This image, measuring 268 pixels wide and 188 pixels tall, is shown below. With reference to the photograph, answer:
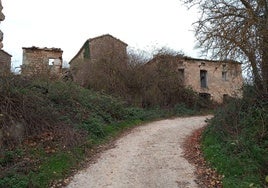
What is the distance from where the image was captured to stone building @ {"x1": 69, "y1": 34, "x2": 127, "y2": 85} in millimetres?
24125

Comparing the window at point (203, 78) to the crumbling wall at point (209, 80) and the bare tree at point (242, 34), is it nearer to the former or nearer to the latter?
the crumbling wall at point (209, 80)

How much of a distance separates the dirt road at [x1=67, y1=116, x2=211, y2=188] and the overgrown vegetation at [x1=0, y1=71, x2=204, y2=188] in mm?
751

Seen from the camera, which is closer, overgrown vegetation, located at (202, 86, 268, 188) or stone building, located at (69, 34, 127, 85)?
overgrown vegetation, located at (202, 86, 268, 188)

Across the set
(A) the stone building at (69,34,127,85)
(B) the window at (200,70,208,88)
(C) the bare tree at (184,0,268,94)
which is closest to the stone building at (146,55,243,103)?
(B) the window at (200,70,208,88)

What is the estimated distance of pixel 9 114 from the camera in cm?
1065

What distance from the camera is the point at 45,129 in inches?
448

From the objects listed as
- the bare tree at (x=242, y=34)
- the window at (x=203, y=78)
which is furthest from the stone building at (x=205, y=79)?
the bare tree at (x=242, y=34)

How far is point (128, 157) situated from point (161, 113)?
434 inches

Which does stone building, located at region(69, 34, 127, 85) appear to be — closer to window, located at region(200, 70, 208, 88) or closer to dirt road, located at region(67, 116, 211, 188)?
window, located at region(200, 70, 208, 88)

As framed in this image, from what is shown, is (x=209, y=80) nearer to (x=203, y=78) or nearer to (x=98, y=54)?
(x=203, y=78)

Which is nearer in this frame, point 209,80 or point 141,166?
point 141,166

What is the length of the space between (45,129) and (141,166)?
146 inches

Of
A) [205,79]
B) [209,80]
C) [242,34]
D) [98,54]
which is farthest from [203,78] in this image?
[242,34]

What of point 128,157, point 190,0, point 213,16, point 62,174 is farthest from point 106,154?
point 190,0
